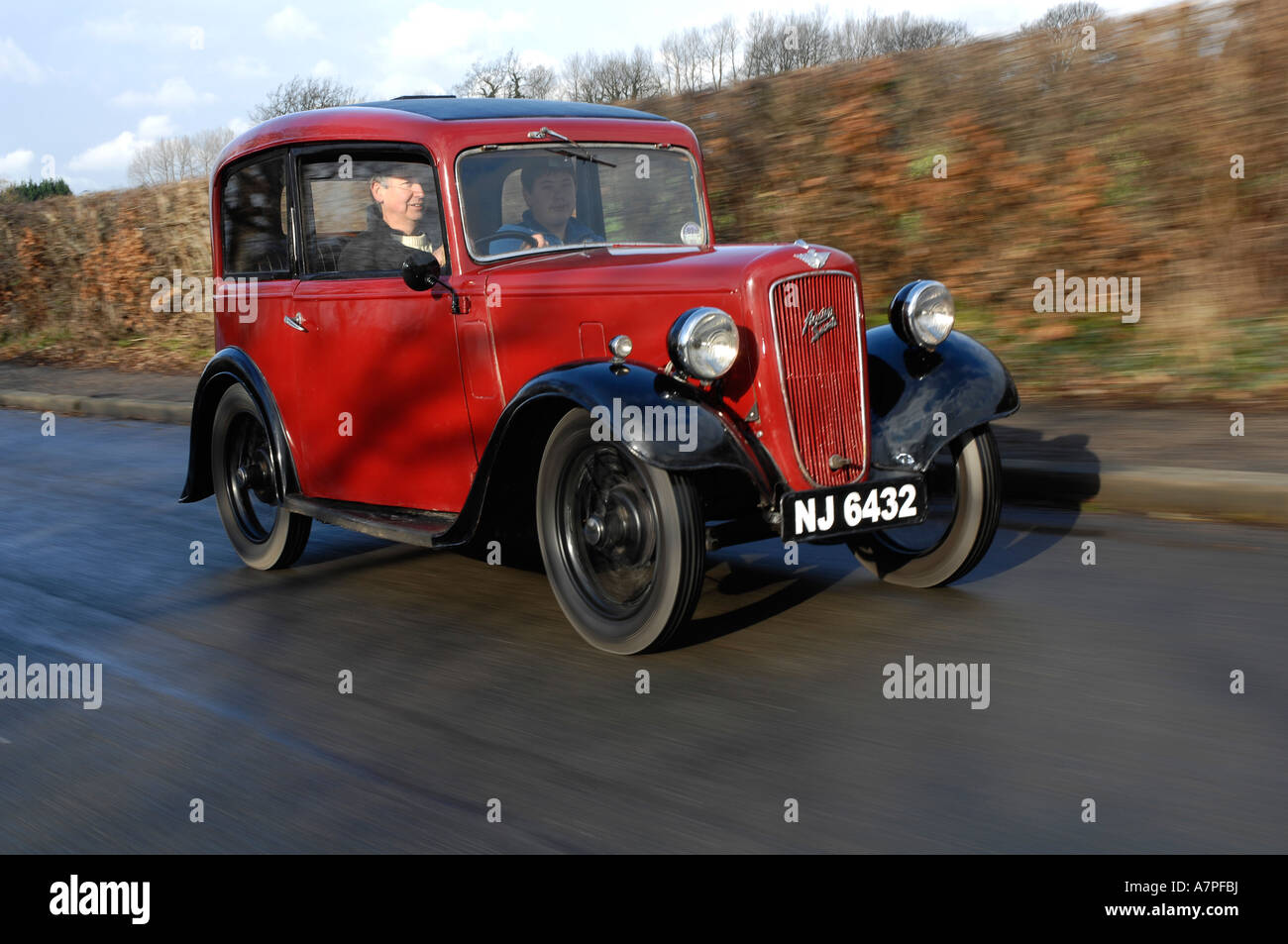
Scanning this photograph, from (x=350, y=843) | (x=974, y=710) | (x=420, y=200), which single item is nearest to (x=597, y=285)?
(x=420, y=200)

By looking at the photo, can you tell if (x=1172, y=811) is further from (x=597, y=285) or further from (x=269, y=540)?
(x=269, y=540)

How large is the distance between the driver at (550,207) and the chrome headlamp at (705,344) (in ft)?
3.95

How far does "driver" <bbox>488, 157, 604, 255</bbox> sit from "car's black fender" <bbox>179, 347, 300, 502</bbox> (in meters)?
1.61

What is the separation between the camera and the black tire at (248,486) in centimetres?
614

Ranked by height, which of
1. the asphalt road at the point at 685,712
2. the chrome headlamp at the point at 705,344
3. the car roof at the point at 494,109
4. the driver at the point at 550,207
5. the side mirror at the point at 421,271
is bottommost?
the asphalt road at the point at 685,712

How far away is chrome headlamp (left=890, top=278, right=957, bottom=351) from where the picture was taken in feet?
16.5

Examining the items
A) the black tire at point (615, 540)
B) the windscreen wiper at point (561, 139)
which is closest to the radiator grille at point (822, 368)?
the black tire at point (615, 540)

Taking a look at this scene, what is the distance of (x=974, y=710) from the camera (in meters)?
3.76

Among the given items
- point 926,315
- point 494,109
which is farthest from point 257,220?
point 926,315

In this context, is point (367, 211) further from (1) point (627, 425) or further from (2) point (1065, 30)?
(2) point (1065, 30)

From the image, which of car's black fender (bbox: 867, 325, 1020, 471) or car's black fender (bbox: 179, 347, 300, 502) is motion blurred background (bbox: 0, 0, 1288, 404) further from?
car's black fender (bbox: 179, 347, 300, 502)

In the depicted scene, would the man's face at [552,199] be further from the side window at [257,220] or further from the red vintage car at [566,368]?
the side window at [257,220]

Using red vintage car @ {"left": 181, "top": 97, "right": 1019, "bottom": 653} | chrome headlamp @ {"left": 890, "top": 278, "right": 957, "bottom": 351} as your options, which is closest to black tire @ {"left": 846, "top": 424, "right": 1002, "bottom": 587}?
red vintage car @ {"left": 181, "top": 97, "right": 1019, "bottom": 653}
